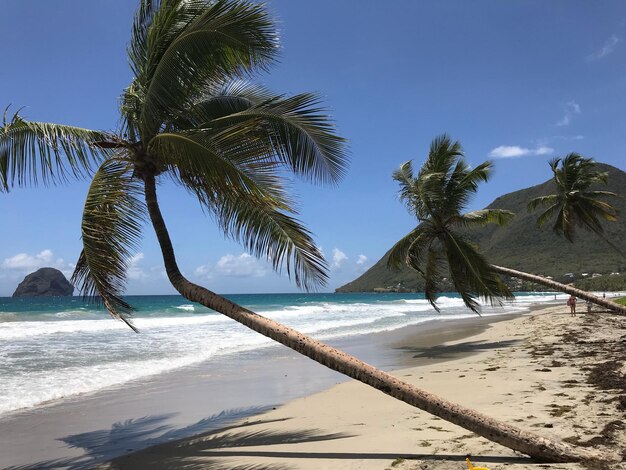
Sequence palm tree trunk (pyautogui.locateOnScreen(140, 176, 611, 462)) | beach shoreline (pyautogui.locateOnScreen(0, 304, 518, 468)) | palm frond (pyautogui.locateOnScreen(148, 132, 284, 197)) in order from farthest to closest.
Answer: beach shoreline (pyautogui.locateOnScreen(0, 304, 518, 468)) < palm frond (pyautogui.locateOnScreen(148, 132, 284, 197)) < palm tree trunk (pyautogui.locateOnScreen(140, 176, 611, 462))

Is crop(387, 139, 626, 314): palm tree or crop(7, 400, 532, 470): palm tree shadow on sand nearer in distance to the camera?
crop(7, 400, 532, 470): palm tree shadow on sand

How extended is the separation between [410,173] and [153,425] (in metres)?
13.0

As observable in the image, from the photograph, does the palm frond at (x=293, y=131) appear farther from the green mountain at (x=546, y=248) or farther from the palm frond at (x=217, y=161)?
the green mountain at (x=546, y=248)

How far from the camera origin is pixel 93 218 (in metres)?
5.44

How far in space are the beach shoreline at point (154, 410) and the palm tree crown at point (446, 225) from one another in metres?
3.10

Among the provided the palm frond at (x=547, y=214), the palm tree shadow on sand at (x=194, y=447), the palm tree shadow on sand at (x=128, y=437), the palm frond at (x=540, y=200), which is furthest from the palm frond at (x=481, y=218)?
the palm tree shadow on sand at (x=194, y=447)

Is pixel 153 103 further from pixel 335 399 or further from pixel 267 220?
pixel 335 399

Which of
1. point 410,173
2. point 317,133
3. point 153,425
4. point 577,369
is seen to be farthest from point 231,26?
point 410,173

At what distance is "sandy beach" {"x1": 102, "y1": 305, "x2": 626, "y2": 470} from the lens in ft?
15.7

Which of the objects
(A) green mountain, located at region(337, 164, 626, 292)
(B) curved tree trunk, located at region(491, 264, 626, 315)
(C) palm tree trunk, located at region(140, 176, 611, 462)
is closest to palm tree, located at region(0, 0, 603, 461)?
(C) palm tree trunk, located at region(140, 176, 611, 462)

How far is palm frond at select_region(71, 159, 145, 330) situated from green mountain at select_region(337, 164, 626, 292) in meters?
70.4

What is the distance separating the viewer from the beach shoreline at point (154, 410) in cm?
618

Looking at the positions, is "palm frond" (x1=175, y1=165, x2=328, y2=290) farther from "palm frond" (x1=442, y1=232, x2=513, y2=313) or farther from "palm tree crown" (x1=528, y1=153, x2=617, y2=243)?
"palm tree crown" (x1=528, y1=153, x2=617, y2=243)

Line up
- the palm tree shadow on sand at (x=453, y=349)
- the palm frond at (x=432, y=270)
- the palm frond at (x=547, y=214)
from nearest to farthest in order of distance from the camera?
the palm tree shadow on sand at (x=453, y=349) → the palm frond at (x=432, y=270) → the palm frond at (x=547, y=214)
